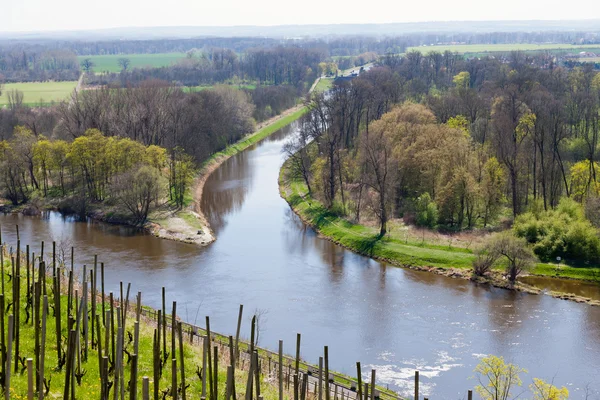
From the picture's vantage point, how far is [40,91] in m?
122

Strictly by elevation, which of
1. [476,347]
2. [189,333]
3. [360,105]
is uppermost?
[360,105]

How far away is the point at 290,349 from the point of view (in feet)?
96.7

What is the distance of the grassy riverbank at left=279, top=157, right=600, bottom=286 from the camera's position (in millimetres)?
39094

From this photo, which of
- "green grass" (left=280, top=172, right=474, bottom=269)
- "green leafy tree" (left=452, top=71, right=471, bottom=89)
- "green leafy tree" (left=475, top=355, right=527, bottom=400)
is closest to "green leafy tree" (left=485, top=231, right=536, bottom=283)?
"green grass" (left=280, top=172, right=474, bottom=269)

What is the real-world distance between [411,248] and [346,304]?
30.0 ft

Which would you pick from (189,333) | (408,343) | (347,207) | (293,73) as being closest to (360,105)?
(347,207)

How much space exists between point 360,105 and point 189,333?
46.6m

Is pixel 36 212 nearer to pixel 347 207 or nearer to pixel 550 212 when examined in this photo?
pixel 347 207

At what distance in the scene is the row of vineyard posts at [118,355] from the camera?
13.9m

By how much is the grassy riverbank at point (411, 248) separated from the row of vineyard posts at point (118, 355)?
52.5ft

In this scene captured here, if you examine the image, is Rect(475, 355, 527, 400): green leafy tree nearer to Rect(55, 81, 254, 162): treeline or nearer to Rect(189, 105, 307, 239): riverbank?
Rect(189, 105, 307, 239): riverbank

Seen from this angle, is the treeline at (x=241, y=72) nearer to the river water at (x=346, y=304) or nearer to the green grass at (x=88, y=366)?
the river water at (x=346, y=304)

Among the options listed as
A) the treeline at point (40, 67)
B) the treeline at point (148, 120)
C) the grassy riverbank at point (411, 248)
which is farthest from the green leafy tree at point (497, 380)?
the treeline at point (40, 67)

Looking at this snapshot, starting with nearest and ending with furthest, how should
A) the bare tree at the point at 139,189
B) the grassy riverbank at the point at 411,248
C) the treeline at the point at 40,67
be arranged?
the grassy riverbank at the point at 411,248 → the bare tree at the point at 139,189 → the treeline at the point at 40,67
